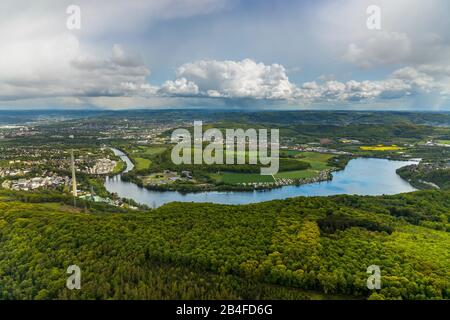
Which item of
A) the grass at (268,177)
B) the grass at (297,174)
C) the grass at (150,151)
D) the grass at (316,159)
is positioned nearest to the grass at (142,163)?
the grass at (150,151)

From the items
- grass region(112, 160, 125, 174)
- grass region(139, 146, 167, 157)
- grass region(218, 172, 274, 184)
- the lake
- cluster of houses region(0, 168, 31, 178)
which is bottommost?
the lake

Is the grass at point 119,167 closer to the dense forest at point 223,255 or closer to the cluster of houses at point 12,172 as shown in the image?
the cluster of houses at point 12,172

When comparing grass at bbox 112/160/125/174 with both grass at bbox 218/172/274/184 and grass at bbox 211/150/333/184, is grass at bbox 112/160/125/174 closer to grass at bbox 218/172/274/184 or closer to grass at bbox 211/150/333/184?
grass at bbox 211/150/333/184

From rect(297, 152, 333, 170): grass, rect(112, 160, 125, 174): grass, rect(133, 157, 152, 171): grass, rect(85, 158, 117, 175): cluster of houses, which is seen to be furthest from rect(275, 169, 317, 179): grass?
rect(85, 158, 117, 175): cluster of houses

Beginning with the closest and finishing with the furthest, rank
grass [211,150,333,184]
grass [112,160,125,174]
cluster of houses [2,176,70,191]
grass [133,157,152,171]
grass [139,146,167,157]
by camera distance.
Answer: cluster of houses [2,176,70,191], grass [211,150,333,184], grass [112,160,125,174], grass [133,157,152,171], grass [139,146,167,157]

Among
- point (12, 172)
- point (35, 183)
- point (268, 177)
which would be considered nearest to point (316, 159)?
point (268, 177)

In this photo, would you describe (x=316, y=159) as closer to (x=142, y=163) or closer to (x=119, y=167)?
(x=142, y=163)

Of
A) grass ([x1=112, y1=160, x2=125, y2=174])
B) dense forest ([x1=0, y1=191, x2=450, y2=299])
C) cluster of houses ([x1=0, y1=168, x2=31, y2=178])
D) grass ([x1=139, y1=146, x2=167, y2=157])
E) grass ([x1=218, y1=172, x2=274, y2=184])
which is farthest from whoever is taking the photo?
grass ([x1=139, y1=146, x2=167, y2=157])

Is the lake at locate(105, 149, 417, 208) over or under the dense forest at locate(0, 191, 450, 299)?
under
